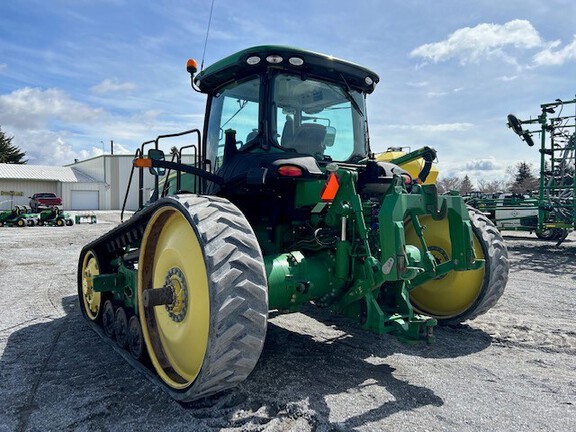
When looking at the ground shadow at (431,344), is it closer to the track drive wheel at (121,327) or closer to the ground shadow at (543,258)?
the track drive wheel at (121,327)

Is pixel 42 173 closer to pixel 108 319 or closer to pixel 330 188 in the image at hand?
pixel 108 319

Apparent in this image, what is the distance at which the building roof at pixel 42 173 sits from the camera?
139 feet

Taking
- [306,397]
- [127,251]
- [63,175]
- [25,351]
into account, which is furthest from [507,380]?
[63,175]

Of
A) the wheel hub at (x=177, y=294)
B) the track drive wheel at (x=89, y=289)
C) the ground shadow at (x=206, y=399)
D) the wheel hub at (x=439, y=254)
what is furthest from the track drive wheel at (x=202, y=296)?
the wheel hub at (x=439, y=254)

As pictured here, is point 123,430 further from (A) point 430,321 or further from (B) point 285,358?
(A) point 430,321

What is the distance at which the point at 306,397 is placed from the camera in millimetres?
3209

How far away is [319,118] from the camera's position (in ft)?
14.2

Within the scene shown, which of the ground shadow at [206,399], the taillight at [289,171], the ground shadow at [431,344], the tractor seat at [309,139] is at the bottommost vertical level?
the ground shadow at [206,399]

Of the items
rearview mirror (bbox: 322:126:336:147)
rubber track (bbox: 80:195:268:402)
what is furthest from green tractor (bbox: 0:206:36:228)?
rubber track (bbox: 80:195:268:402)

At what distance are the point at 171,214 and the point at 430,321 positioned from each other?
2.13 meters

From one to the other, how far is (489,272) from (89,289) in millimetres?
4438

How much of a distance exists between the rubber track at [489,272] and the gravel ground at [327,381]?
0.91 feet

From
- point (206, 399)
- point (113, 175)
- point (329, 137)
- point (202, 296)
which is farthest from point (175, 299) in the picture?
point (113, 175)

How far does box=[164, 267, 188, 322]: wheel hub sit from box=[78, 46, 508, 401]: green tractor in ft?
0.04
